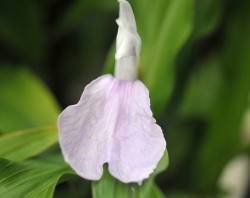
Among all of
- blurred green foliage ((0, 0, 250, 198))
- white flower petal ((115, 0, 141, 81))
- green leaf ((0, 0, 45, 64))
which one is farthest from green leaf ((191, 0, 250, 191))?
green leaf ((0, 0, 45, 64))

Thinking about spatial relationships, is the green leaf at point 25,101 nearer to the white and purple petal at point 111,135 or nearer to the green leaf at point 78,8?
the green leaf at point 78,8

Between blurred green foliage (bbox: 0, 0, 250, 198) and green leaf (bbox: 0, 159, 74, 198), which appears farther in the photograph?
blurred green foliage (bbox: 0, 0, 250, 198)

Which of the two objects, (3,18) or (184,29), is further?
(3,18)

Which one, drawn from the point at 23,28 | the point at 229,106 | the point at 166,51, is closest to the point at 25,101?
the point at 23,28

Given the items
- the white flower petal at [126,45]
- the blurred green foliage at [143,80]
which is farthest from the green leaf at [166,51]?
the white flower petal at [126,45]

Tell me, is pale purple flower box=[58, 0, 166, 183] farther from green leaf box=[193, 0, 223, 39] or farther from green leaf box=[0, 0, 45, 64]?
green leaf box=[0, 0, 45, 64]

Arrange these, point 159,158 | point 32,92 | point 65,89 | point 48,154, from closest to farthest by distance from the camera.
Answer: point 159,158
point 48,154
point 32,92
point 65,89

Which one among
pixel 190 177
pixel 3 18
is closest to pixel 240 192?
pixel 190 177

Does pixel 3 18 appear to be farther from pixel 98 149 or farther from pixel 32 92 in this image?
pixel 98 149
